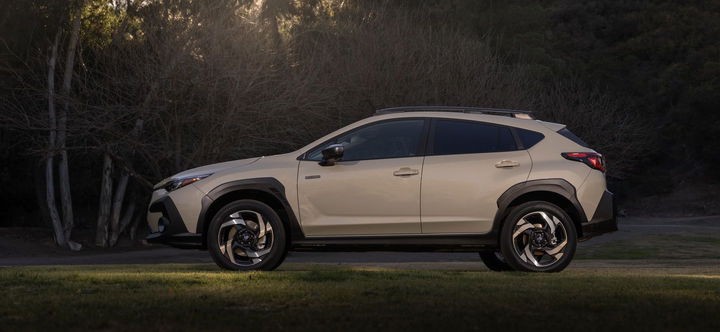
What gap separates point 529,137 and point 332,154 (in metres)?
2.12

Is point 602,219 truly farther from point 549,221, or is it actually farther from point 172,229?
point 172,229

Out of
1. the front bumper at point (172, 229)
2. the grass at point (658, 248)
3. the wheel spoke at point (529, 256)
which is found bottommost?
the grass at point (658, 248)

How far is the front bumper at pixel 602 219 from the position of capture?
1176cm

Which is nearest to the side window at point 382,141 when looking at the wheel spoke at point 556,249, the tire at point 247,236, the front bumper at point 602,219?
the tire at point 247,236

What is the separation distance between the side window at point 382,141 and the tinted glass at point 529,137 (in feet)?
3.47

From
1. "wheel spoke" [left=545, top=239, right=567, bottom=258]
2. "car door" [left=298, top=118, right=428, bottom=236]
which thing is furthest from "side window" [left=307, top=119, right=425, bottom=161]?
"wheel spoke" [left=545, top=239, right=567, bottom=258]

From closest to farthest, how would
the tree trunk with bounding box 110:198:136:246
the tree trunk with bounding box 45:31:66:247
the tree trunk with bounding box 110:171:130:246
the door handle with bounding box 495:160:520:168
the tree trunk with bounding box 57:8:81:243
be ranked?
the door handle with bounding box 495:160:520:168
the tree trunk with bounding box 57:8:81:243
the tree trunk with bounding box 45:31:66:247
the tree trunk with bounding box 110:171:130:246
the tree trunk with bounding box 110:198:136:246

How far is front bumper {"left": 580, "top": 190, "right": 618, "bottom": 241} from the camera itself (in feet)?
38.6

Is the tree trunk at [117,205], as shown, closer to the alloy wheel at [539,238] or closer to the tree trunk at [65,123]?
the tree trunk at [65,123]

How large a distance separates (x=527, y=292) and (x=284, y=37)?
25.2 m

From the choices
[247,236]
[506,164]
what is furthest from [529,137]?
[247,236]

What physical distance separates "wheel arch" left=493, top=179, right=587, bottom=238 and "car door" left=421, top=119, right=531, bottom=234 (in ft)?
0.21

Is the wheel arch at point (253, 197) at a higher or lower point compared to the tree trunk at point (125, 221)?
higher

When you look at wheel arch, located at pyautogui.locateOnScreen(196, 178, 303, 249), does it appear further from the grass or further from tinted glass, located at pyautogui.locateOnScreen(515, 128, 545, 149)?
the grass
